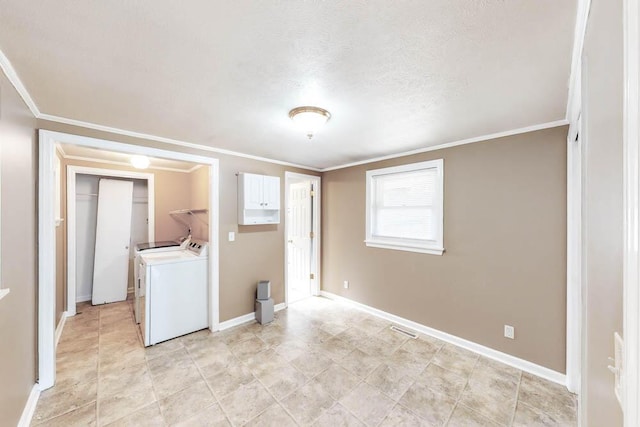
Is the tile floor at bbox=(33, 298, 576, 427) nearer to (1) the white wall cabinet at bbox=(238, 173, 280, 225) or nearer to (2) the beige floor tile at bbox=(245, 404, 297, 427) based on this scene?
(2) the beige floor tile at bbox=(245, 404, 297, 427)

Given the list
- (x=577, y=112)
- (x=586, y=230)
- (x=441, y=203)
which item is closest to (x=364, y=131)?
(x=441, y=203)

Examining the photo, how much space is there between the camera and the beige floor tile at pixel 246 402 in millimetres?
1832

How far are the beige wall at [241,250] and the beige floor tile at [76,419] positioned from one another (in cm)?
145

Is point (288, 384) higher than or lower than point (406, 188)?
lower

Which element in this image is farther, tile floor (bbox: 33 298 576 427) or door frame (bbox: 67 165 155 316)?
door frame (bbox: 67 165 155 316)

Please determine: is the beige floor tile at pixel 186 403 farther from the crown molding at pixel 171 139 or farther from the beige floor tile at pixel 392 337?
the crown molding at pixel 171 139

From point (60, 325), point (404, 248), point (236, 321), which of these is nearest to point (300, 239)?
point (236, 321)

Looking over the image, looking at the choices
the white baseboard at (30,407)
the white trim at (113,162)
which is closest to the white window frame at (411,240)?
the white trim at (113,162)

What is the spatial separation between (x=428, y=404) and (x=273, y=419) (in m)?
1.20

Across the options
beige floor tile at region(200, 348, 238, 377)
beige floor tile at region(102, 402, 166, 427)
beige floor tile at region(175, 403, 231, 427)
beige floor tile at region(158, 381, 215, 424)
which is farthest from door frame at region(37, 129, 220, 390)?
beige floor tile at region(175, 403, 231, 427)

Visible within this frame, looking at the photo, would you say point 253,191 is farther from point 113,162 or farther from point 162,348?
point 113,162

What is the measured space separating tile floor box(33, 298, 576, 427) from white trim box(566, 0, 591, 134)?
7.15ft

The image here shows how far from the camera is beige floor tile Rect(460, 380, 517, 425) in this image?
6.07 feet

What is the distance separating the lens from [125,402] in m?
1.96
